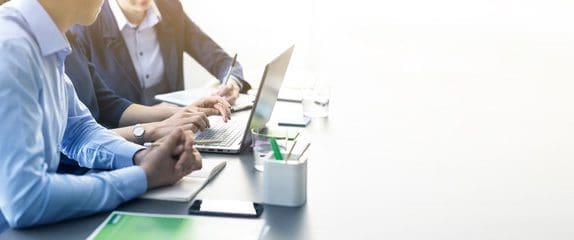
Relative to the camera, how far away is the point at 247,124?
1.66 metres

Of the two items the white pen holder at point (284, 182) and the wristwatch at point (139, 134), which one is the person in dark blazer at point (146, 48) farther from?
the white pen holder at point (284, 182)

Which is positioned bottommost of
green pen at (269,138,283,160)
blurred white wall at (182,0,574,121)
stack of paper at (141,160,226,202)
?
blurred white wall at (182,0,574,121)

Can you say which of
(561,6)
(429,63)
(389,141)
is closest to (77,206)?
(389,141)


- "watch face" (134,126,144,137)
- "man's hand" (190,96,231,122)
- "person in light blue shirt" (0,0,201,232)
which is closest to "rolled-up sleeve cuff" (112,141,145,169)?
"person in light blue shirt" (0,0,201,232)

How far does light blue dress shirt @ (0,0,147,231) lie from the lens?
1.16 metres

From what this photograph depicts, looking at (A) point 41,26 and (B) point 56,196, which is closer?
(B) point 56,196

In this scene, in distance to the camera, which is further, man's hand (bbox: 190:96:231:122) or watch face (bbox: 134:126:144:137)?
man's hand (bbox: 190:96:231:122)

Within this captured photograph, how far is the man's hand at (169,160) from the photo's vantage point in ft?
4.41

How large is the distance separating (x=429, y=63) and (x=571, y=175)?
5.31 feet

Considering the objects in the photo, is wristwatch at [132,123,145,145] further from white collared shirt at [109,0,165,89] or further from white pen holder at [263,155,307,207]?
white collared shirt at [109,0,165,89]

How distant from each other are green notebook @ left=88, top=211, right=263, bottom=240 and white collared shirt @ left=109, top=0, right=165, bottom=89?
1640mm

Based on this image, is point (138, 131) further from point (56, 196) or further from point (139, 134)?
point (56, 196)

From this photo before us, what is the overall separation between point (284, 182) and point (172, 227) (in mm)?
246

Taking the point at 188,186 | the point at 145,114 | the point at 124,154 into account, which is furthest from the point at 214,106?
the point at 188,186
